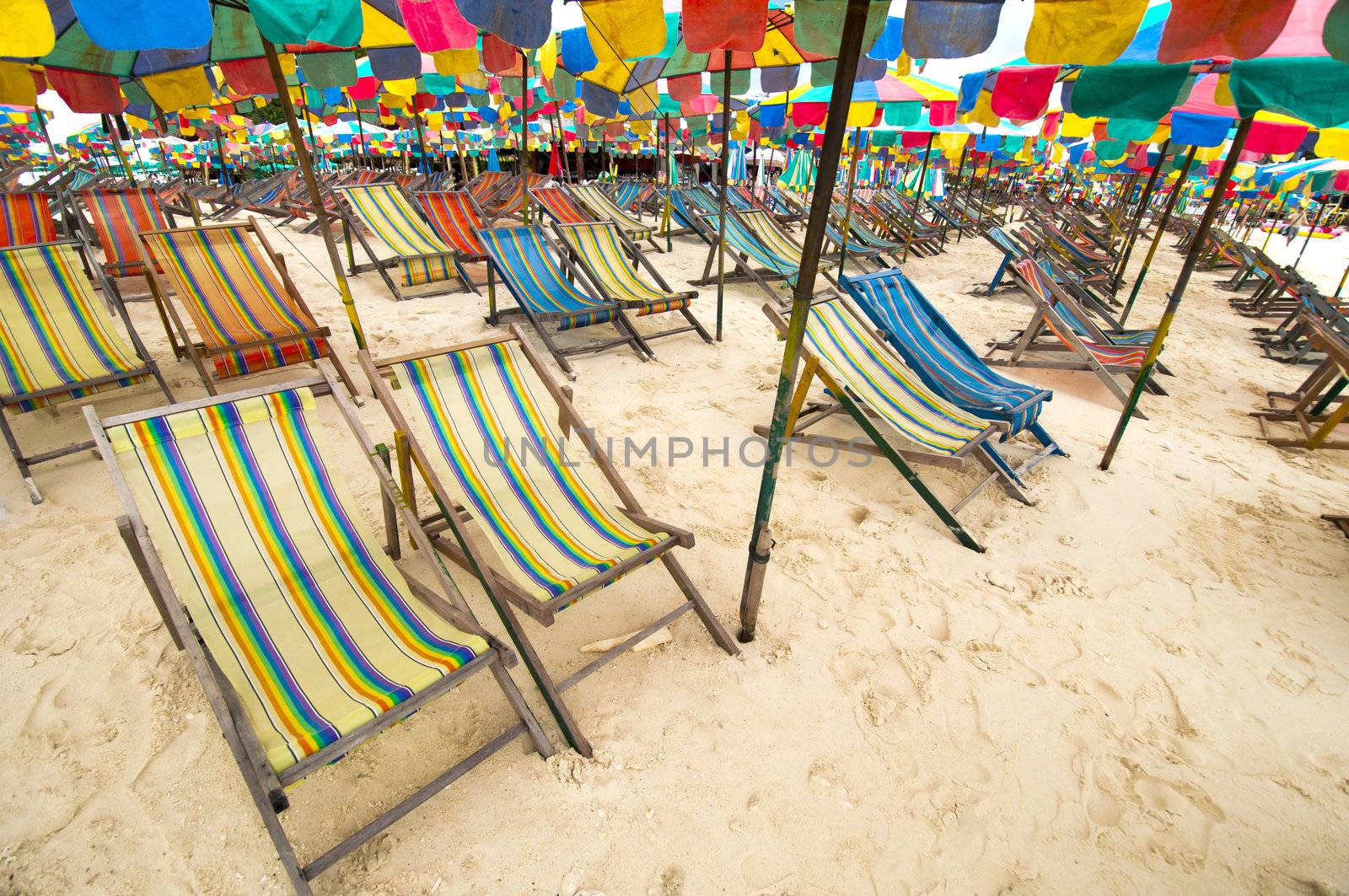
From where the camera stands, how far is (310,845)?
1503mm

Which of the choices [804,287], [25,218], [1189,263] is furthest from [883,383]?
[25,218]

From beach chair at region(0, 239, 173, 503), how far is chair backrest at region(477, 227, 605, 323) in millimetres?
2245

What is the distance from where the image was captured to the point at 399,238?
576 cm

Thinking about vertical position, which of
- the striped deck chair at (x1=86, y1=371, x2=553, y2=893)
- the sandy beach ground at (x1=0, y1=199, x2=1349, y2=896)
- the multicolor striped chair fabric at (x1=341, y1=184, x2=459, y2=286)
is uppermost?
the multicolor striped chair fabric at (x1=341, y1=184, x2=459, y2=286)

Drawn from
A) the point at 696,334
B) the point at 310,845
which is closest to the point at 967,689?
the point at 310,845

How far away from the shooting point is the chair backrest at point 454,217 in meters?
6.09

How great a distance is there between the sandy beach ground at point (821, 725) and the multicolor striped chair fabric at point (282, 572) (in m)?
0.36

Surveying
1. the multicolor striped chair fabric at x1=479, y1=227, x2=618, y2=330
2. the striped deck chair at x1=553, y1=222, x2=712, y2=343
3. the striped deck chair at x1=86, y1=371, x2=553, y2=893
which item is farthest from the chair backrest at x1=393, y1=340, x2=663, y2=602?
the striped deck chair at x1=553, y1=222, x2=712, y2=343

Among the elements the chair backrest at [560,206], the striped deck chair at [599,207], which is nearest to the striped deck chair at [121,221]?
the chair backrest at [560,206]

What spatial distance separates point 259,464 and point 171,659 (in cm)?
72

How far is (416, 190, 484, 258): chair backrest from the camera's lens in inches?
240

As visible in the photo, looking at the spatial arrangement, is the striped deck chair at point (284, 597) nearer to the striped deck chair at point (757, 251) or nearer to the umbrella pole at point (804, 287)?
the umbrella pole at point (804, 287)

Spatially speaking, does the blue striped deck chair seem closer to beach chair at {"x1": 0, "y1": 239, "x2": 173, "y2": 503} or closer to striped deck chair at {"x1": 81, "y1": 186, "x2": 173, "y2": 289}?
beach chair at {"x1": 0, "y1": 239, "x2": 173, "y2": 503}

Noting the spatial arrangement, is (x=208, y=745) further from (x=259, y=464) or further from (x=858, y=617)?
(x=858, y=617)
